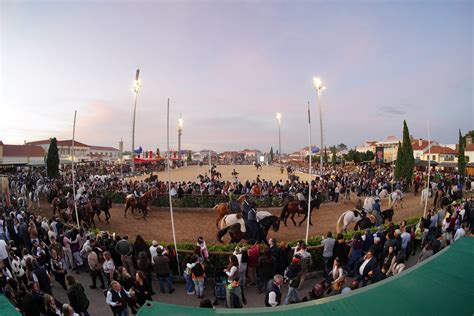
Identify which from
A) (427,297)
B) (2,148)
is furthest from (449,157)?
(2,148)

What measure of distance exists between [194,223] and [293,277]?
8761mm

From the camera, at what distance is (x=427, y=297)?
360 centimetres

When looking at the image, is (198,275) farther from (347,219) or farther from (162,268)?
(347,219)

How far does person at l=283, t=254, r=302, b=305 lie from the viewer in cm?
592

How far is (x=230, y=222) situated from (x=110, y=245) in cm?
421

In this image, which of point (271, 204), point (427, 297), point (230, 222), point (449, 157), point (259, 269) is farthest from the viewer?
point (449, 157)

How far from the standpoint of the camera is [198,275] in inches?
274

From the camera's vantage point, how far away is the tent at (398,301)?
11.1ft

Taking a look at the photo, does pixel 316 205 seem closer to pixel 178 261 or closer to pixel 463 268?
pixel 178 261

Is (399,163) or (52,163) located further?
(52,163)

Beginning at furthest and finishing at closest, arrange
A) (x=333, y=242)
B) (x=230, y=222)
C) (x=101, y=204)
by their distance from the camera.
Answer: (x=101, y=204) → (x=230, y=222) → (x=333, y=242)

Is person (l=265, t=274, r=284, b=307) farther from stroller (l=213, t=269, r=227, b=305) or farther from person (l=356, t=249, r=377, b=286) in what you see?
person (l=356, t=249, r=377, b=286)

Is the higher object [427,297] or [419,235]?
[427,297]

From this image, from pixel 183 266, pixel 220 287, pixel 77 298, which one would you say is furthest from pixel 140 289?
pixel 183 266
